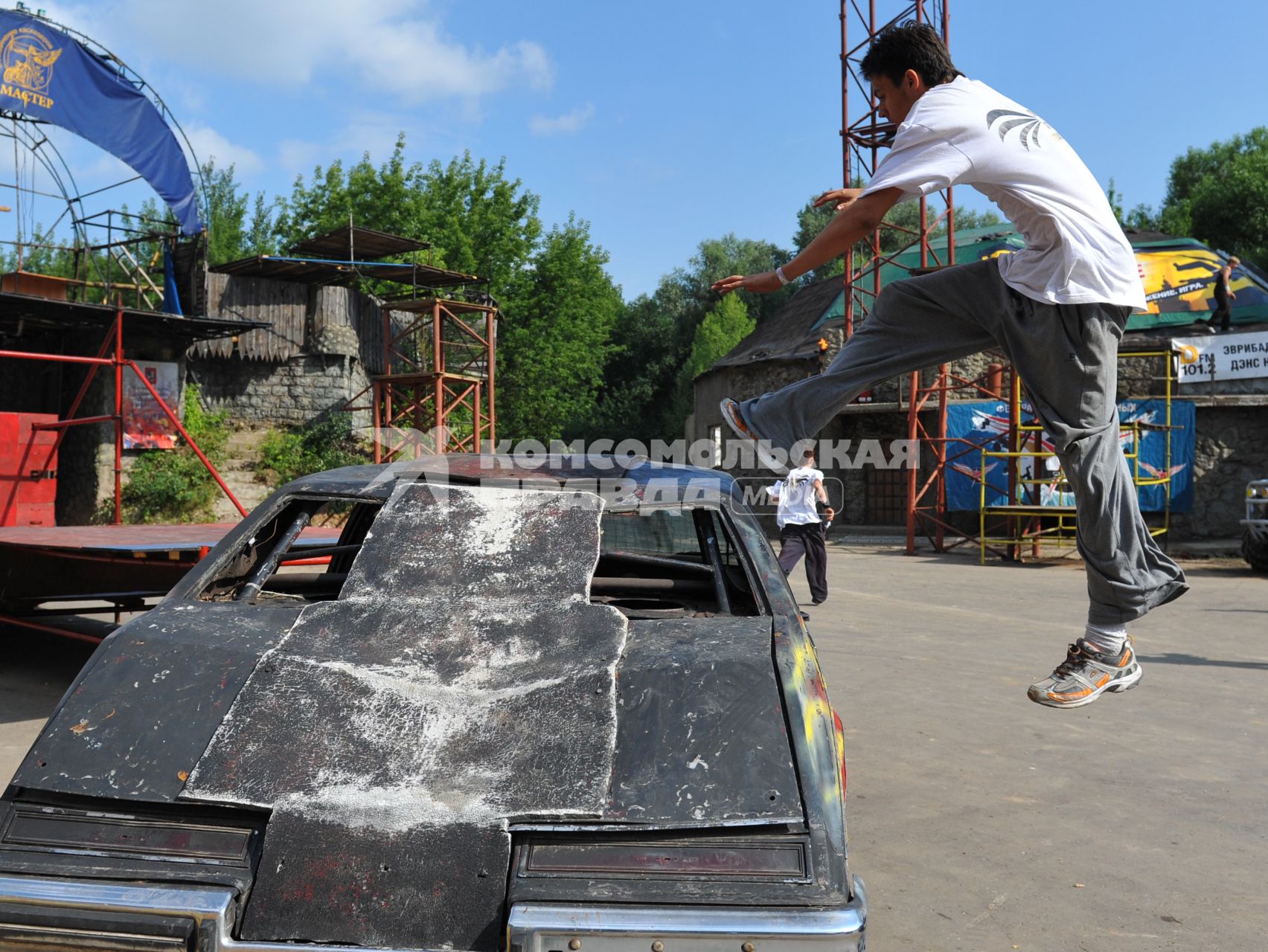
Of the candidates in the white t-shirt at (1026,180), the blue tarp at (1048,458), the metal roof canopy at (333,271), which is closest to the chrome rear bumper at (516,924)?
the white t-shirt at (1026,180)

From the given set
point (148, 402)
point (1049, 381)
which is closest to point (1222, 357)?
point (1049, 381)

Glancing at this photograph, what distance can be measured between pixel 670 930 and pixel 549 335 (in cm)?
3958

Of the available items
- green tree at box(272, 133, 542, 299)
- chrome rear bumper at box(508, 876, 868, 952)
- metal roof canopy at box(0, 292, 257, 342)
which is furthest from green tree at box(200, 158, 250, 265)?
chrome rear bumper at box(508, 876, 868, 952)

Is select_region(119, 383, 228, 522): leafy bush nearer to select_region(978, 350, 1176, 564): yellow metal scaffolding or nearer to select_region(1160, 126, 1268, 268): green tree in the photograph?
select_region(978, 350, 1176, 564): yellow metal scaffolding

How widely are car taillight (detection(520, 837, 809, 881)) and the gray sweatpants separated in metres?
1.47

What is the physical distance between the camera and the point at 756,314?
55844mm

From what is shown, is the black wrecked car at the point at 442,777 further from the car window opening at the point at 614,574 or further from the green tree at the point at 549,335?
the green tree at the point at 549,335

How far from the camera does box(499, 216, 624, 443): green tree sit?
40.5 m

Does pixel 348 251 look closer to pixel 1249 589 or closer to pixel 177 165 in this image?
pixel 177 165

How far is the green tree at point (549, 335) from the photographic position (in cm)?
4053

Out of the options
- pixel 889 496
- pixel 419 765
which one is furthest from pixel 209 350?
pixel 419 765

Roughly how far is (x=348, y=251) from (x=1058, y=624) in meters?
20.4

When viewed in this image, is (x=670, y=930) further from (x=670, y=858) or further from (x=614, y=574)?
(x=614, y=574)

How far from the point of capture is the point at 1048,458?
19.0 meters
